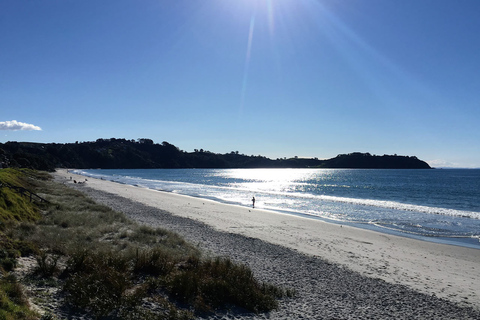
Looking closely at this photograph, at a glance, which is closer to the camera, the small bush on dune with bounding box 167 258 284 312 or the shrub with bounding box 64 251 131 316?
the shrub with bounding box 64 251 131 316

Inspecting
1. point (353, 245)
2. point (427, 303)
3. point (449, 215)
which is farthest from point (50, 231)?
point (449, 215)

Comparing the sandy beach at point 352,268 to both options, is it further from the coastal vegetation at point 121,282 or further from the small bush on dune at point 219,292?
the coastal vegetation at point 121,282

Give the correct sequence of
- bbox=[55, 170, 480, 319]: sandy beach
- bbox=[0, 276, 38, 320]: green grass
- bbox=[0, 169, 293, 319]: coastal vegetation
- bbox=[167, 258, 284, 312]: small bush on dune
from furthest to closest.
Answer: bbox=[55, 170, 480, 319]: sandy beach → bbox=[167, 258, 284, 312]: small bush on dune → bbox=[0, 169, 293, 319]: coastal vegetation → bbox=[0, 276, 38, 320]: green grass

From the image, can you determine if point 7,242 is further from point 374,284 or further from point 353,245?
point 353,245

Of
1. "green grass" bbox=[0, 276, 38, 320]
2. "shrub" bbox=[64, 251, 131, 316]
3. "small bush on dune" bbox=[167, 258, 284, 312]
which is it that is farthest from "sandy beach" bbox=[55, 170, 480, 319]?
"green grass" bbox=[0, 276, 38, 320]

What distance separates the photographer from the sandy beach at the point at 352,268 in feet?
26.0

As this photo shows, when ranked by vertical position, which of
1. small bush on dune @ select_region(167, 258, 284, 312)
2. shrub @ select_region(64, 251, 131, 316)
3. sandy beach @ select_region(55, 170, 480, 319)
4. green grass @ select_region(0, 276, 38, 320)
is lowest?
sandy beach @ select_region(55, 170, 480, 319)

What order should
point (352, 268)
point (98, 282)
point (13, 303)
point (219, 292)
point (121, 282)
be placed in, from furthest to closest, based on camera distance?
point (352, 268) → point (219, 292) → point (121, 282) → point (98, 282) → point (13, 303)

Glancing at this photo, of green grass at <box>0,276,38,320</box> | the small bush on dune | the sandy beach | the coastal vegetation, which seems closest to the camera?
green grass at <box>0,276,38,320</box>

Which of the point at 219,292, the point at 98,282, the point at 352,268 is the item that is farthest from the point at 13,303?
the point at 352,268

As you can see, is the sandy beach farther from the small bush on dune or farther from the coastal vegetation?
the coastal vegetation

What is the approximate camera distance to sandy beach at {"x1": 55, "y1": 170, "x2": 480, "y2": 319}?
791 centimetres

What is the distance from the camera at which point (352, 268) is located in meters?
11.8

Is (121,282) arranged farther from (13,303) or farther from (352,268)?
(352,268)
